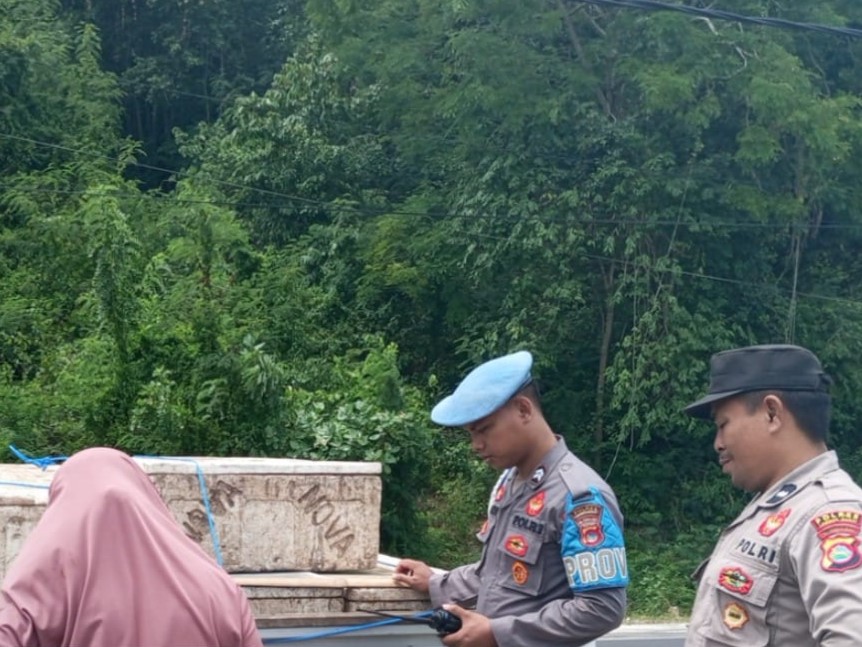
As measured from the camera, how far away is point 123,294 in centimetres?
1192

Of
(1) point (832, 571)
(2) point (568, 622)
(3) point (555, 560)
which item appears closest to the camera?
(1) point (832, 571)

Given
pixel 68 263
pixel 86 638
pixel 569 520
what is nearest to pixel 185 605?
pixel 86 638

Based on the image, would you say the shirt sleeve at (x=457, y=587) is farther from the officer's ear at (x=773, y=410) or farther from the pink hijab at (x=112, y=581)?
the officer's ear at (x=773, y=410)

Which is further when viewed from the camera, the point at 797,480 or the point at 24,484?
the point at 24,484

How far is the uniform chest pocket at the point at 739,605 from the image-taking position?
7.92 feet

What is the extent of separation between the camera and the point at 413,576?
11.6 ft

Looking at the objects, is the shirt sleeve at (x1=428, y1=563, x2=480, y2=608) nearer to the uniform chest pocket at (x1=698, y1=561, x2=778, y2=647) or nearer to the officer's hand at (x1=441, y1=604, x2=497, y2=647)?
the officer's hand at (x1=441, y1=604, x2=497, y2=647)

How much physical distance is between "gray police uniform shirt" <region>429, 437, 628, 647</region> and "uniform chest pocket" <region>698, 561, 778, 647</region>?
56cm

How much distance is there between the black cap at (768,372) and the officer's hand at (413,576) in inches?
45.8

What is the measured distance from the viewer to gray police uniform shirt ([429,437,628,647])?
3098 mm

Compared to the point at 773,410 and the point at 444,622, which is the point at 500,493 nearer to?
the point at 444,622

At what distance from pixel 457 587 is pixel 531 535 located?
36cm

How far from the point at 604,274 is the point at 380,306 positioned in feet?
10.7

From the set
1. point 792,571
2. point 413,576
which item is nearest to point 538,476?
point 413,576
